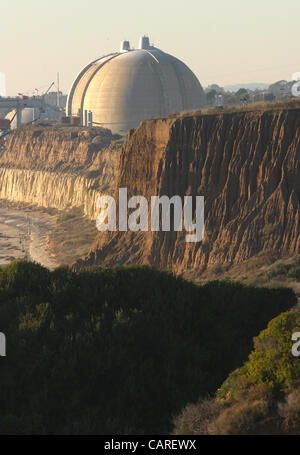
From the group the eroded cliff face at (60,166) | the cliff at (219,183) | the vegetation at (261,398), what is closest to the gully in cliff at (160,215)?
Result: the cliff at (219,183)

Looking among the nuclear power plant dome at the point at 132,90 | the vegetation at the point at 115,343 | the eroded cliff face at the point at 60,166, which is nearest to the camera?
the vegetation at the point at 115,343

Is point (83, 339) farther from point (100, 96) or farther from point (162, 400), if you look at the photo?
point (100, 96)

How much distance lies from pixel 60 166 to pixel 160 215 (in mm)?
60359

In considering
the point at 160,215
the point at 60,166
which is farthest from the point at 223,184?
the point at 60,166

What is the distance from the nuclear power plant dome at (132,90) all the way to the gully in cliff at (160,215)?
75333mm

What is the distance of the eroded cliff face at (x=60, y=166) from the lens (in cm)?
9362

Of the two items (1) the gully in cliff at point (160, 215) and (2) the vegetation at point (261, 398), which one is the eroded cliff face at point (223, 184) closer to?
(1) the gully in cliff at point (160, 215)

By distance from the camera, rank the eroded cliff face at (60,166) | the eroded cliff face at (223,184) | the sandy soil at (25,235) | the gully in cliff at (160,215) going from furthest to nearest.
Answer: the eroded cliff face at (60,166) < the sandy soil at (25,235) < the gully in cliff at (160,215) < the eroded cliff face at (223,184)

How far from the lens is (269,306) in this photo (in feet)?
79.4

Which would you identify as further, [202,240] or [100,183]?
[100,183]

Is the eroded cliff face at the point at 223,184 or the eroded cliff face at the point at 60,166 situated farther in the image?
the eroded cliff face at the point at 60,166

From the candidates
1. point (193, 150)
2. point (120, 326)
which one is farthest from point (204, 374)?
point (193, 150)

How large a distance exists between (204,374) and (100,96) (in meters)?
115

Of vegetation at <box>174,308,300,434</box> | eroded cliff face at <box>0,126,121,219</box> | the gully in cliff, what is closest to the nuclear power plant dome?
eroded cliff face at <box>0,126,121,219</box>
